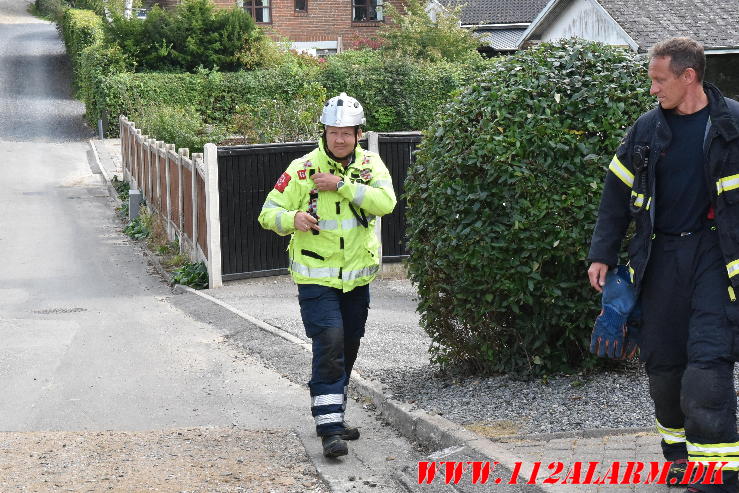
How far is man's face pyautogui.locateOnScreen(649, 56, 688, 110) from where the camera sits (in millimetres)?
4555

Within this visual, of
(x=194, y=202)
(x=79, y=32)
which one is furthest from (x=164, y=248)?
(x=79, y=32)

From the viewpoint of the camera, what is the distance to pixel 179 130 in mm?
20953

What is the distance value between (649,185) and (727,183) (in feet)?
1.10

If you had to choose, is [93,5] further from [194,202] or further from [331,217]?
[331,217]

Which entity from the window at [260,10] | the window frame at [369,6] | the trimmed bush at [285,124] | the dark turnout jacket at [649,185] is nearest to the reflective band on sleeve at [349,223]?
the dark turnout jacket at [649,185]

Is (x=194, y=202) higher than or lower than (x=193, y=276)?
higher

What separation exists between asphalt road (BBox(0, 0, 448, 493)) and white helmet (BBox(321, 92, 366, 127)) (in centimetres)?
187

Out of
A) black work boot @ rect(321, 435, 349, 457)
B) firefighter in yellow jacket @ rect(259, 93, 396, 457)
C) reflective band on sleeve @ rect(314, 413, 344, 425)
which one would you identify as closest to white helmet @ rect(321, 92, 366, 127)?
firefighter in yellow jacket @ rect(259, 93, 396, 457)

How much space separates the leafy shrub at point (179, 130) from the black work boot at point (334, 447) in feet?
43.2

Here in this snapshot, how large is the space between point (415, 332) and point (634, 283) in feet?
18.3

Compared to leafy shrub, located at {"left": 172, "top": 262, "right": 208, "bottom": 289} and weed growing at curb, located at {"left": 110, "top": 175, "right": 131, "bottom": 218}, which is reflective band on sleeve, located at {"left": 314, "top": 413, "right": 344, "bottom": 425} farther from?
weed growing at curb, located at {"left": 110, "top": 175, "right": 131, "bottom": 218}

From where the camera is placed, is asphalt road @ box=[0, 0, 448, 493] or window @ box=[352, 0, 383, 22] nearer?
asphalt road @ box=[0, 0, 448, 493]

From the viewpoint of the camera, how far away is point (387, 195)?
6.02 meters

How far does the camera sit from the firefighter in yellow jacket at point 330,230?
589cm
